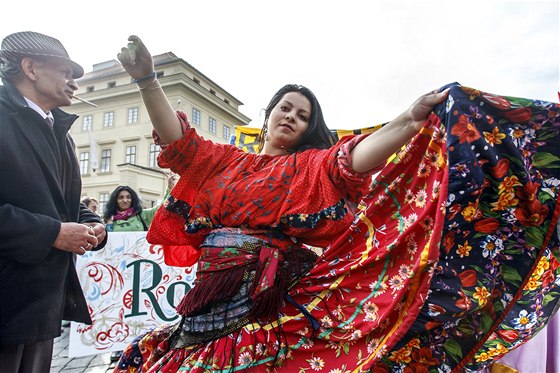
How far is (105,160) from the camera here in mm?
30000

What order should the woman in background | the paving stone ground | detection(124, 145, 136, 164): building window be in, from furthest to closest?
detection(124, 145, 136, 164): building window
the woman in background
the paving stone ground

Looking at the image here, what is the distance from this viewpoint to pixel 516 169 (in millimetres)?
1286

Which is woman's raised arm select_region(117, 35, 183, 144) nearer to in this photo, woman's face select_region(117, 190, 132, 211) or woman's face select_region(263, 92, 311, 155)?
woman's face select_region(263, 92, 311, 155)

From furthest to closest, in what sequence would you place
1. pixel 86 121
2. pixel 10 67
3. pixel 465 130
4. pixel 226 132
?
pixel 226 132, pixel 86 121, pixel 10 67, pixel 465 130

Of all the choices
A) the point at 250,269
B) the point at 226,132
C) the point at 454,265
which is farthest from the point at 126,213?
the point at 226,132

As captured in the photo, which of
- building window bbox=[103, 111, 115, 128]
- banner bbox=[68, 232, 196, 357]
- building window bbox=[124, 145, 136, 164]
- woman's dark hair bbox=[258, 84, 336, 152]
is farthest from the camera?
building window bbox=[103, 111, 115, 128]

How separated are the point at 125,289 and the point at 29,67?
8.41 feet

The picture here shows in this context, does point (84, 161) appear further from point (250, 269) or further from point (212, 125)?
point (250, 269)

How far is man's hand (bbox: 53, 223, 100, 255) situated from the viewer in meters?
1.72

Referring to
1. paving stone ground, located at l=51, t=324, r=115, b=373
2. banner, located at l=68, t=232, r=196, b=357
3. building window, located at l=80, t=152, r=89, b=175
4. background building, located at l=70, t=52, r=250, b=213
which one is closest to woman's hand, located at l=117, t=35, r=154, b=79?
banner, located at l=68, t=232, r=196, b=357

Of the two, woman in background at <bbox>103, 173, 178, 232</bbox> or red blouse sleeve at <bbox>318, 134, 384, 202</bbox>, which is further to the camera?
woman in background at <bbox>103, 173, 178, 232</bbox>

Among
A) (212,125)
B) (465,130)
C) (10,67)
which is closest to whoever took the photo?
(465,130)

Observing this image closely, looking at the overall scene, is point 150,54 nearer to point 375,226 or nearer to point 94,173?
point 375,226

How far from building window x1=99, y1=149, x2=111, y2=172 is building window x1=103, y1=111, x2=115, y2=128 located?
1942 millimetres
